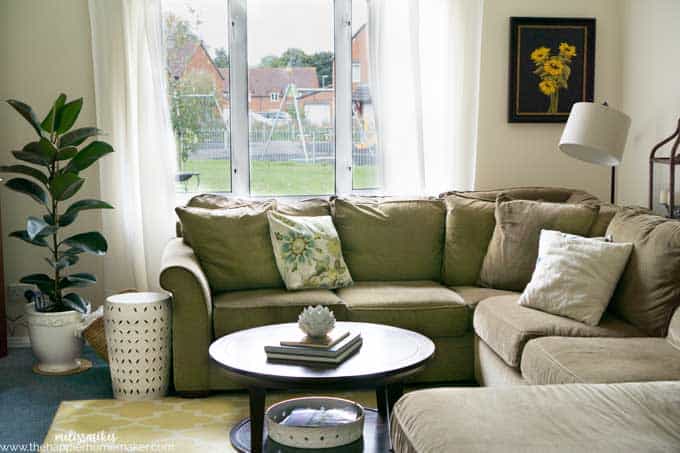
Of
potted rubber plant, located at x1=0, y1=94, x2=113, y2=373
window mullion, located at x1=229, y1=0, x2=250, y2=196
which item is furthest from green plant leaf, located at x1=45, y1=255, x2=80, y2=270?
window mullion, located at x1=229, y1=0, x2=250, y2=196

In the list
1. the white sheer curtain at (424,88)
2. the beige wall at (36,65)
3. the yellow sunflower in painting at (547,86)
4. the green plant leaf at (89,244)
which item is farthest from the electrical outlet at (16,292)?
the yellow sunflower in painting at (547,86)

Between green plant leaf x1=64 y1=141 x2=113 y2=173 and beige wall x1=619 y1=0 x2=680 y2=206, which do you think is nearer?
green plant leaf x1=64 y1=141 x2=113 y2=173

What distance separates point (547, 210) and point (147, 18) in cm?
237

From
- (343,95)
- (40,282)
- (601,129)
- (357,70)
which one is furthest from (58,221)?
(601,129)

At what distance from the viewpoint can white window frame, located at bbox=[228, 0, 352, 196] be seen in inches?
188

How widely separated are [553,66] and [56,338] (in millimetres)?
3169

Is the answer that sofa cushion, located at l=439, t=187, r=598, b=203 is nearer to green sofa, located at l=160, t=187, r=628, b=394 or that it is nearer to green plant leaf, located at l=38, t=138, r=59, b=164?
green sofa, located at l=160, t=187, r=628, b=394

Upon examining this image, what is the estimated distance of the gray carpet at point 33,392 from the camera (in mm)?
3320

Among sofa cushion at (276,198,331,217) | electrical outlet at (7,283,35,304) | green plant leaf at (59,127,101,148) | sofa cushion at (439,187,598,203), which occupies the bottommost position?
electrical outlet at (7,283,35,304)

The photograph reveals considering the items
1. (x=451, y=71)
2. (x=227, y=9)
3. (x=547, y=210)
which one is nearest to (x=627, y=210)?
(x=547, y=210)

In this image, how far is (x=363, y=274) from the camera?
14.1 feet

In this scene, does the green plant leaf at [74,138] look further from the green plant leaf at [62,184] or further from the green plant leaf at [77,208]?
the green plant leaf at [77,208]

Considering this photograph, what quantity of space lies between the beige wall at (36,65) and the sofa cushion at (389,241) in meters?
1.50

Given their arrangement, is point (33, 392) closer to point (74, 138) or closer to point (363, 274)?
point (74, 138)
